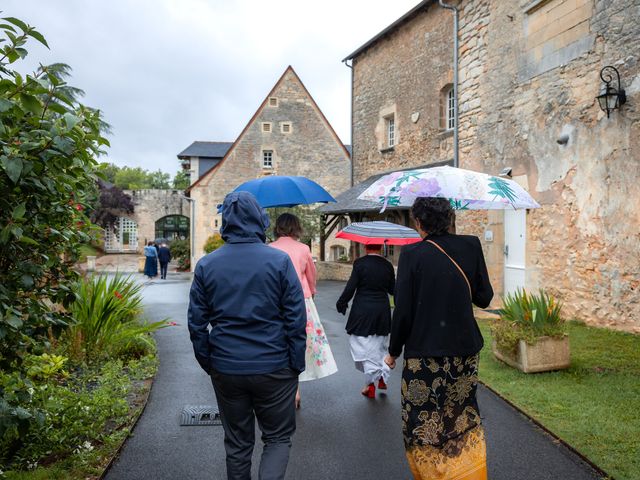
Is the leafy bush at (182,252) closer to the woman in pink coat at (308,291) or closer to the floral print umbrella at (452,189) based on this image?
the woman in pink coat at (308,291)

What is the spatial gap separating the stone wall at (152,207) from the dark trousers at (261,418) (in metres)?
38.6

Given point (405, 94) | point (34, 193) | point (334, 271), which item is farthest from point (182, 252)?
point (34, 193)

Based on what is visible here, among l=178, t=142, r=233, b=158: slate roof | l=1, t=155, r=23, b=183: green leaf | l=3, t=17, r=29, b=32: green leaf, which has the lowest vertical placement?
l=1, t=155, r=23, b=183: green leaf

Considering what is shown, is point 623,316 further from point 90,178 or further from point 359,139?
point 359,139

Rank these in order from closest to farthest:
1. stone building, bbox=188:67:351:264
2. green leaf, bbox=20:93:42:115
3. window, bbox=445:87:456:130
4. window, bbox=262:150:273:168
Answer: green leaf, bbox=20:93:42:115 < window, bbox=445:87:456:130 < stone building, bbox=188:67:351:264 < window, bbox=262:150:273:168

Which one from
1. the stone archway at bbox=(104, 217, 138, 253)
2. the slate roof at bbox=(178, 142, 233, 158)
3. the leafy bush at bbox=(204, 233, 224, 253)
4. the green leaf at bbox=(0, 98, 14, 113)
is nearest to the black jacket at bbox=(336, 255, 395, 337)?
the green leaf at bbox=(0, 98, 14, 113)

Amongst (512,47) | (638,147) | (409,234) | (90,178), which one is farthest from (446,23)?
(90,178)

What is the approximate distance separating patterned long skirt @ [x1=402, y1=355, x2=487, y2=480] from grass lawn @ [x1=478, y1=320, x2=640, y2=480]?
1.19m

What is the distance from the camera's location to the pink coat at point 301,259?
186 inches

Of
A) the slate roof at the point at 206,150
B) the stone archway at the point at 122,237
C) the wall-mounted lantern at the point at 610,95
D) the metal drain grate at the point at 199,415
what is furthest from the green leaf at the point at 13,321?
the stone archway at the point at 122,237

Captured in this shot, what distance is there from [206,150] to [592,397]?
3663 centimetres

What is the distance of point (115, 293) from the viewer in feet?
23.4

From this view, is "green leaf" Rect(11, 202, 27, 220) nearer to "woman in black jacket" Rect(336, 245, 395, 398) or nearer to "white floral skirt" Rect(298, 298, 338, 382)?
"white floral skirt" Rect(298, 298, 338, 382)

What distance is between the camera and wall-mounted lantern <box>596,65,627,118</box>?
806 centimetres
